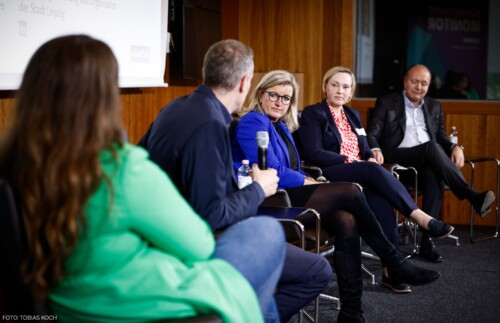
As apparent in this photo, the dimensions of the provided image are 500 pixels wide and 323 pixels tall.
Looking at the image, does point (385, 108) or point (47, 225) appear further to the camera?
point (385, 108)

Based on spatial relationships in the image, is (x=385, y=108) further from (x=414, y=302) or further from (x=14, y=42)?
(x=14, y=42)

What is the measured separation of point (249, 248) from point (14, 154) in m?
0.69

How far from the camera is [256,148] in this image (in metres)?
3.40

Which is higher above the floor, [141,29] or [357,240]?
[141,29]

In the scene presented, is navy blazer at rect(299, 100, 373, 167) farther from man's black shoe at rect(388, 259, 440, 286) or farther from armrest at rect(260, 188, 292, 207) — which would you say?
armrest at rect(260, 188, 292, 207)

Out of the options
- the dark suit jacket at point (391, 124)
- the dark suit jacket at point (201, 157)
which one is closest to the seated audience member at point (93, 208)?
the dark suit jacket at point (201, 157)

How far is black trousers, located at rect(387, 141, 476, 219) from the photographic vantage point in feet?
16.3

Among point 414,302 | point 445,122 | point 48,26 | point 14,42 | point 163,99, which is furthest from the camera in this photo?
point 445,122

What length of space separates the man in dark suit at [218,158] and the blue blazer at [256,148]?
0.81 metres

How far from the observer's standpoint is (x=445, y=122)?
236 inches

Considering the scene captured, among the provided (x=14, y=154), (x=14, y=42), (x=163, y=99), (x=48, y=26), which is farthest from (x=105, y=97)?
(x=163, y=99)

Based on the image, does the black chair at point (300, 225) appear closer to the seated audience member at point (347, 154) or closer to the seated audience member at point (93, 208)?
the seated audience member at point (347, 154)

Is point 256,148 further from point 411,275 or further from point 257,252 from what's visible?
point 257,252

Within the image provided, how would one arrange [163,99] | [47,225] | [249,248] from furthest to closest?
[163,99] < [249,248] < [47,225]
